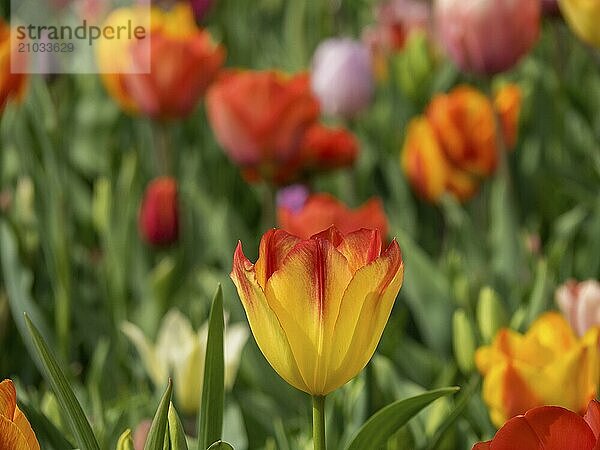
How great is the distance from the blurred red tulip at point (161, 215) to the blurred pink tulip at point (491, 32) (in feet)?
1.11

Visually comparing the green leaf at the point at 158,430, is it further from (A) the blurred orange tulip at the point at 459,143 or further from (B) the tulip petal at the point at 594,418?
(A) the blurred orange tulip at the point at 459,143

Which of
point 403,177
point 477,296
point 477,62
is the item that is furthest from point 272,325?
point 403,177

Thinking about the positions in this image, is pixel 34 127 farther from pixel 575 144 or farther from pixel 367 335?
pixel 367 335

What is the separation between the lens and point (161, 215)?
4.12 feet

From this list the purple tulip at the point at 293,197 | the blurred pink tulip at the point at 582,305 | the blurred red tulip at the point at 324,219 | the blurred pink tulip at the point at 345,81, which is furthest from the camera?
the blurred pink tulip at the point at 345,81

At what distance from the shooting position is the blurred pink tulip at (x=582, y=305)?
2.78ft

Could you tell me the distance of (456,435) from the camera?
86cm

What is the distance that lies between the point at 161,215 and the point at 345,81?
443 millimetres

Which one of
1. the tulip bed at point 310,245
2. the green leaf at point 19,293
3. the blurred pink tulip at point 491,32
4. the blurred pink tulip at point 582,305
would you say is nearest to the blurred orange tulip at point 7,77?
the tulip bed at point 310,245

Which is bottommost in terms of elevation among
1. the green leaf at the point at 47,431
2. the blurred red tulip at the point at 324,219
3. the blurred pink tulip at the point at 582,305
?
the green leaf at the point at 47,431

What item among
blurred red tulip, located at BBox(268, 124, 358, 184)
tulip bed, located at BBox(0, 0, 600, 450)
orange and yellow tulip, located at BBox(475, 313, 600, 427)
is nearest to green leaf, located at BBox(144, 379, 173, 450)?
tulip bed, located at BBox(0, 0, 600, 450)

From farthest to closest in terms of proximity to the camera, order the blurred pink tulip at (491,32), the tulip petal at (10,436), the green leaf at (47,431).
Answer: the blurred pink tulip at (491,32), the green leaf at (47,431), the tulip petal at (10,436)

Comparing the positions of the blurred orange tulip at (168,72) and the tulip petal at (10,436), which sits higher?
the blurred orange tulip at (168,72)

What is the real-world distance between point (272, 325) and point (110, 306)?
744 mm
